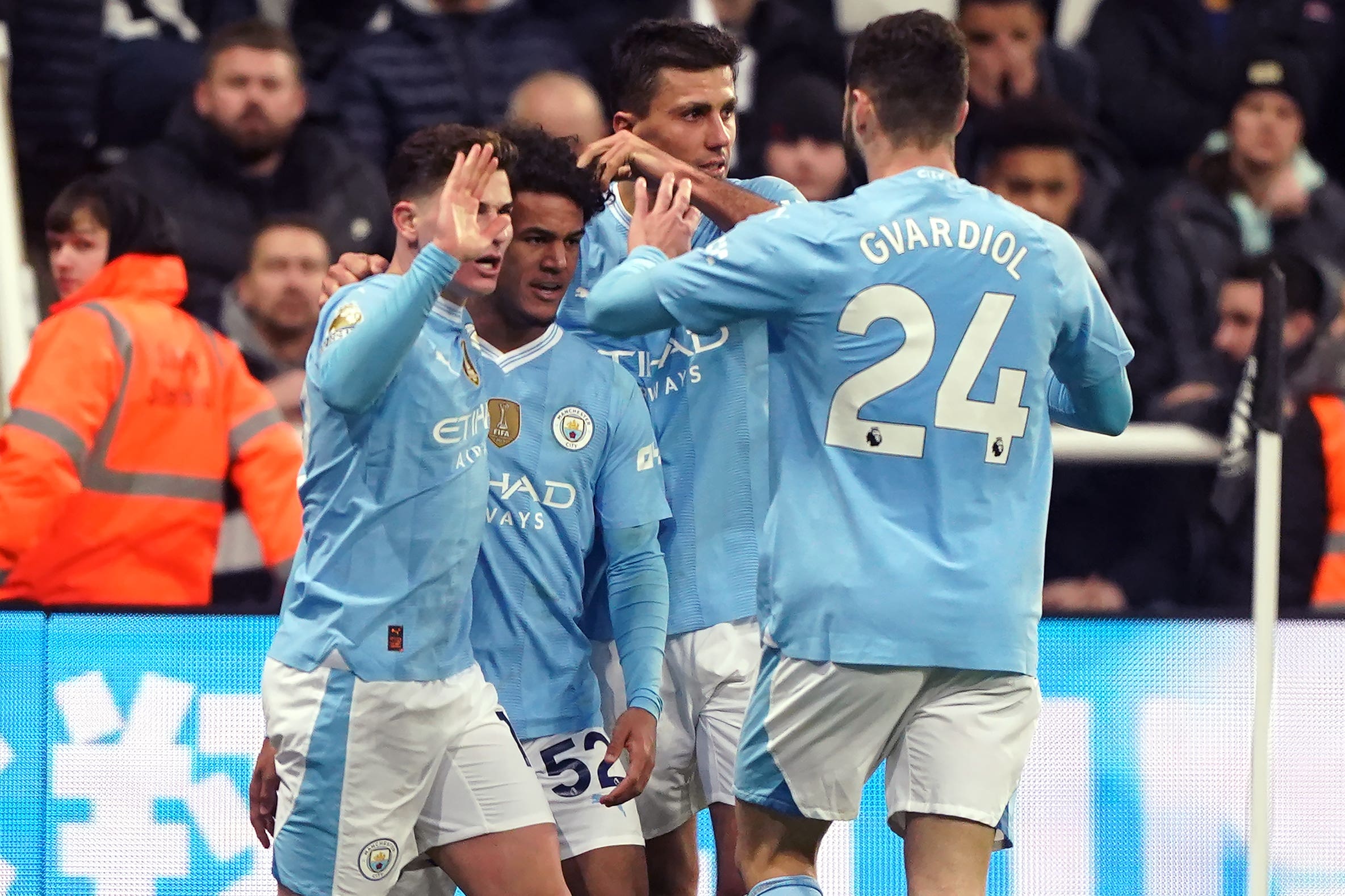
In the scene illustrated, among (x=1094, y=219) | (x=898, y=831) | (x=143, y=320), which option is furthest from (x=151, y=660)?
(x=1094, y=219)

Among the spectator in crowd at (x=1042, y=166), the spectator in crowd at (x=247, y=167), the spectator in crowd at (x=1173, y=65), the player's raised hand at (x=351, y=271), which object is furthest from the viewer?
the spectator in crowd at (x=1173, y=65)

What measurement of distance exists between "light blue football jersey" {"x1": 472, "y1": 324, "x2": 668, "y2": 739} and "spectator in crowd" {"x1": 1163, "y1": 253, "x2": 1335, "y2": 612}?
9.13ft

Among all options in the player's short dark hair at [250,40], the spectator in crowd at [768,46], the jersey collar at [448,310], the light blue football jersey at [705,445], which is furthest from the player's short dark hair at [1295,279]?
the jersey collar at [448,310]

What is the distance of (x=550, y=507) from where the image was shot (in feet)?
13.8

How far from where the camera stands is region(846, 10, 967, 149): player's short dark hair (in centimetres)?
368

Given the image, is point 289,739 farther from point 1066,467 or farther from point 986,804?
point 1066,467

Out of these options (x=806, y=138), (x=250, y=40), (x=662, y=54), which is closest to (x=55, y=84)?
(x=250, y=40)

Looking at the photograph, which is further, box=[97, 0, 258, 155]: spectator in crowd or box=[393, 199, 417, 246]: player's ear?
box=[97, 0, 258, 155]: spectator in crowd

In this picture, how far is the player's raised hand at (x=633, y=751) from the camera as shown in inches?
157

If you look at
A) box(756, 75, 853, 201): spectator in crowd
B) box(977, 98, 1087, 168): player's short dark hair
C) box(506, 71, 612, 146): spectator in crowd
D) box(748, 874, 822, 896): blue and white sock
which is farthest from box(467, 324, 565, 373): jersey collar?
box(977, 98, 1087, 168): player's short dark hair

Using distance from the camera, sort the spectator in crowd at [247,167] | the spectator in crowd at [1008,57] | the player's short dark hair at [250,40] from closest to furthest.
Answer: the spectator in crowd at [247,167], the player's short dark hair at [250,40], the spectator in crowd at [1008,57]

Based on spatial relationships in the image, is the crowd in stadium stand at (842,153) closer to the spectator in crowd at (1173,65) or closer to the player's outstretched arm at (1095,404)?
the spectator in crowd at (1173,65)

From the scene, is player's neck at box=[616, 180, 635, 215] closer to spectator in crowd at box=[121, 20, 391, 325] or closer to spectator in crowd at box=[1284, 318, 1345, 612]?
spectator in crowd at box=[121, 20, 391, 325]

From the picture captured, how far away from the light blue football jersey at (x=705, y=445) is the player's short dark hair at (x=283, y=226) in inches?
110
